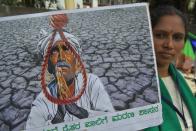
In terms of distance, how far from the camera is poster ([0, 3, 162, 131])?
164 centimetres

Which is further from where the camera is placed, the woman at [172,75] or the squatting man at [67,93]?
the woman at [172,75]

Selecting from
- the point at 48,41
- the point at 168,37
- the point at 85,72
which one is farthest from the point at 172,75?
the point at 48,41

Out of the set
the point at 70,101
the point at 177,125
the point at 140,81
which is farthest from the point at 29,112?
the point at 177,125

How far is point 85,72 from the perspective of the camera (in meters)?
1.78

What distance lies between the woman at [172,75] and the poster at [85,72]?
20cm

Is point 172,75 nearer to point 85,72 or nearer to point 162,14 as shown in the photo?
point 162,14

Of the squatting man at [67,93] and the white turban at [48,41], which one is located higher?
the white turban at [48,41]

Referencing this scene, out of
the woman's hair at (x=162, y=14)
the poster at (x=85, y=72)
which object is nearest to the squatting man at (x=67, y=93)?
the poster at (x=85, y=72)

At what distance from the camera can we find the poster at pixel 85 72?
1.64 metres

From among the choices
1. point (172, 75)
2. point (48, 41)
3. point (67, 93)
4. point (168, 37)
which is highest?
point (48, 41)

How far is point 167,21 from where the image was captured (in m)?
2.16

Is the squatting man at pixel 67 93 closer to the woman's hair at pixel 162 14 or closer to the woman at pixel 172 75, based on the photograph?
the woman at pixel 172 75

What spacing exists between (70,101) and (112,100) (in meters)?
0.19

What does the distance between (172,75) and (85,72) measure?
2.40ft
